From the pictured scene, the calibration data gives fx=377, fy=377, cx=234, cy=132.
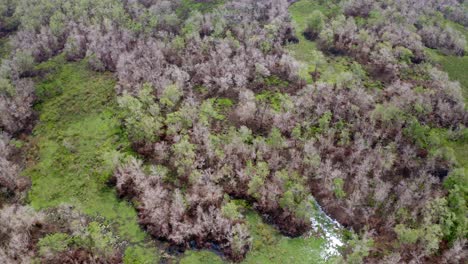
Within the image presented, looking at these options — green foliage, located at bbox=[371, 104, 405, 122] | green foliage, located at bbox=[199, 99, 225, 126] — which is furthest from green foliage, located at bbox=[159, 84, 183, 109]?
green foliage, located at bbox=[371, 104, 405, 122]

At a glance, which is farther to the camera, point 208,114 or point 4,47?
point 4,47

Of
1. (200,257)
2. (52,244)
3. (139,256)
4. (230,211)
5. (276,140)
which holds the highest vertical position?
(276,140)

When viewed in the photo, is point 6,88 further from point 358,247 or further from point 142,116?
point 358,247

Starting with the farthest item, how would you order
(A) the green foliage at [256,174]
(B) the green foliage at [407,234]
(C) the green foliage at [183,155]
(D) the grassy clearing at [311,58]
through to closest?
(D) the grassy clearing at [311,58] → (C) the green foliage at [183,155] → (A) the green foliage at [256,174] → (B) the green foliage at [407,234]

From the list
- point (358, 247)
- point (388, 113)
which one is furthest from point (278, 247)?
point (388, 113)

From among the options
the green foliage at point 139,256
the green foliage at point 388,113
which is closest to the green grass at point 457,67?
the green foliage at point 388,113

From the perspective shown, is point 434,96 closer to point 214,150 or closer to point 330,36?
point 330,36

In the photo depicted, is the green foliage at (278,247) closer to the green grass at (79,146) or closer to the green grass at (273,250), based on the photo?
the green grass at (273,250)
